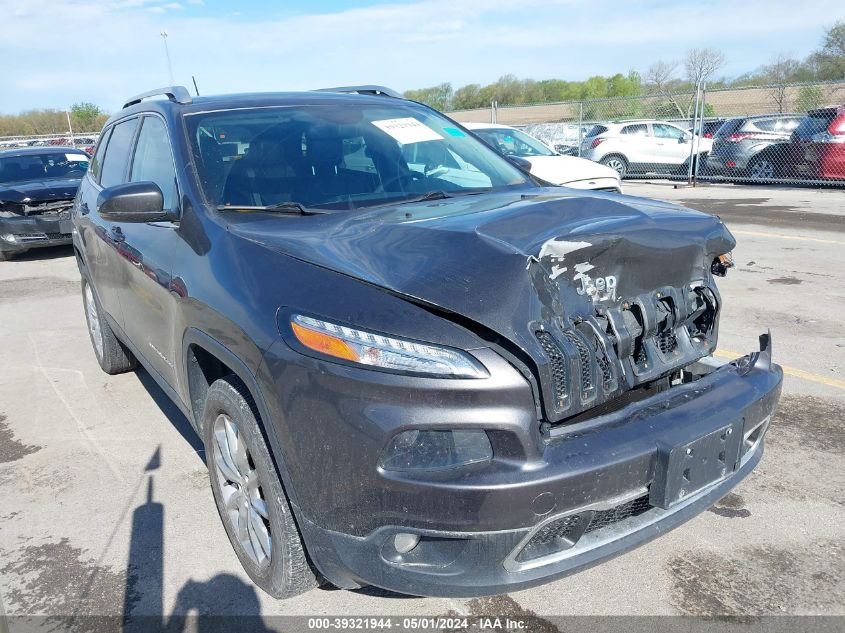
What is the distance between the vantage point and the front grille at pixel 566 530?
6.72ft

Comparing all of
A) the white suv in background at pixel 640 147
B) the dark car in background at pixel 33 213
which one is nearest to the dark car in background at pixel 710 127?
the white suv in background at pixel 640 147

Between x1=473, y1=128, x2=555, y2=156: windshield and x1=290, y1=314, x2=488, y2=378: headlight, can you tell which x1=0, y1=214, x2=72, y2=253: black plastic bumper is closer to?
x1=473, y1=128, x2=555, y2=156: windshield

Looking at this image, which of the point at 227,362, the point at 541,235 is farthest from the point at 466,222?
the point at 227,362

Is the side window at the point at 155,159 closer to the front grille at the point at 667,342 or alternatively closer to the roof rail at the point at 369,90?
the roof rail at the point at 369,90

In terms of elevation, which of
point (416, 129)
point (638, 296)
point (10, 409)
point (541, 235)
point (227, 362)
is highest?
point (416, 129)

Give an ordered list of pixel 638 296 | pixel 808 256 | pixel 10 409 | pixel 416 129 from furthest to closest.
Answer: pixel 808 256
pixel 10 409
pixel 416 129
pixel 638 296

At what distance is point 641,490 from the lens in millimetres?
2123

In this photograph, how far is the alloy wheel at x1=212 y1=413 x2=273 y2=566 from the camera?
8.14 ft

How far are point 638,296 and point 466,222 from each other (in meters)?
0.65

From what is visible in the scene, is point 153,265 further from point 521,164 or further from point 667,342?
point 667,342

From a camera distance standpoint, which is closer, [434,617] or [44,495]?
[434,617]

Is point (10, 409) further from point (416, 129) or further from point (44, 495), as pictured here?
point (416, 129)

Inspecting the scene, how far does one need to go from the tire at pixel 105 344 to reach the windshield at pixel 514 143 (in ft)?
23.7

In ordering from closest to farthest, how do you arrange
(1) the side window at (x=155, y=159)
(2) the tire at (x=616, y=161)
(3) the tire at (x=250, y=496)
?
(3) the tire at (x=250, y=496)
(1) the side window at (x=155, y=159)
(2) the tire at (x=616, y=161)
